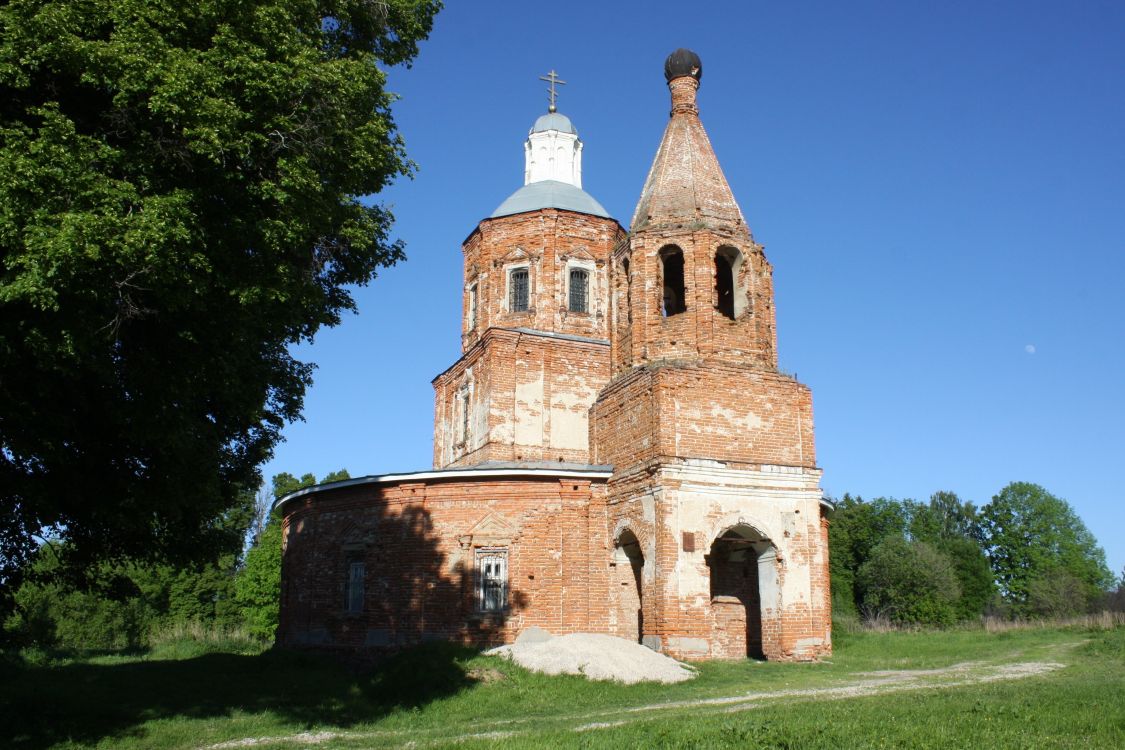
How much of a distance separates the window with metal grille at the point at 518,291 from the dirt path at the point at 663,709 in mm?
13183

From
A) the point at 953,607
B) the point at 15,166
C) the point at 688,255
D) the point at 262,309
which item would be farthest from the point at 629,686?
the point at 953,607

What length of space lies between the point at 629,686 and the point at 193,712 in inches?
247

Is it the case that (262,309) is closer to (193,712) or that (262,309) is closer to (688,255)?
(193,712)

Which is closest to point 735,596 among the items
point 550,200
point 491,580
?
point 491,580

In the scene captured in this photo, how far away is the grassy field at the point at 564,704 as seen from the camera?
800 centimetres

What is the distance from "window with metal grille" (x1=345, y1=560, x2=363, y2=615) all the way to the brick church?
1.8 inches

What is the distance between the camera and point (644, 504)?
17.3 meters

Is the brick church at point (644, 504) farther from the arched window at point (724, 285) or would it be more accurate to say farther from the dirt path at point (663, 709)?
the dirt path at point (663, 709)

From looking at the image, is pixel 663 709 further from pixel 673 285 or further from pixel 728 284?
pixel 673 285

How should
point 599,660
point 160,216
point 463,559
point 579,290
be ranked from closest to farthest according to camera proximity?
1. point 160,216
2. point 599,660
3. point 463,559
4. point 579,290

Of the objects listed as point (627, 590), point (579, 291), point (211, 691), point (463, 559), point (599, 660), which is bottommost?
point (211, 691)

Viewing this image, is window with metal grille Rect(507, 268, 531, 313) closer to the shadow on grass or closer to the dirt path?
the shadow on grass

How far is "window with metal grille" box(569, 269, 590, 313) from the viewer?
79.6ft

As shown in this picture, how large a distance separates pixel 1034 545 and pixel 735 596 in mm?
48618
